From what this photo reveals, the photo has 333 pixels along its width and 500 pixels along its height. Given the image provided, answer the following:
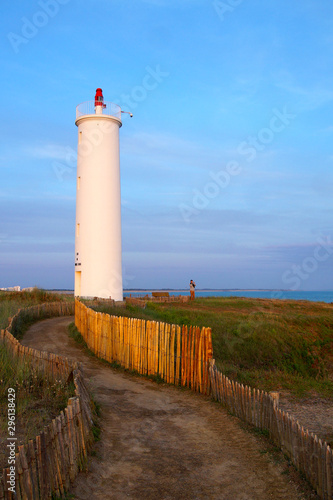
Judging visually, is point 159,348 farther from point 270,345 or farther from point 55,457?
point 270,345

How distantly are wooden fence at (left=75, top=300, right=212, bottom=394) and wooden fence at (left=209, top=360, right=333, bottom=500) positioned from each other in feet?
2.26

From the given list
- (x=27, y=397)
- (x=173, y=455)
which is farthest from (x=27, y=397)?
(x=173, y=455)

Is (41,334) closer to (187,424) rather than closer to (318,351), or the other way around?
(187,424)

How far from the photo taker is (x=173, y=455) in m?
6.08

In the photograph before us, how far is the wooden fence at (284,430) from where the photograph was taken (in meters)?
4.80

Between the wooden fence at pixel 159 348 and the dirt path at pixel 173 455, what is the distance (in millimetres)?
571

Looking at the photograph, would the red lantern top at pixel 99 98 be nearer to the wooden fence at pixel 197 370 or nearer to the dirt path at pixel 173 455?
the wooden fence at pixel 197 370

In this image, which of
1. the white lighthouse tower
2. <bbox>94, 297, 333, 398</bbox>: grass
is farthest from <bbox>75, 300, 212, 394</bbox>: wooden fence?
the white lighthouse tower

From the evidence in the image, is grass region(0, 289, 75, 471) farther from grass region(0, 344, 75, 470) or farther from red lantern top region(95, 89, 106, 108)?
red lantern top region(95, 89, 106, 108)

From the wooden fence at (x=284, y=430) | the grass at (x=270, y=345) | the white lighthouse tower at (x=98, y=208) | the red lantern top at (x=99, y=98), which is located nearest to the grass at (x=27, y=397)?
the wooden fence at (x=284, y=430)

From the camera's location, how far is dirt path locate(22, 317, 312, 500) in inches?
200

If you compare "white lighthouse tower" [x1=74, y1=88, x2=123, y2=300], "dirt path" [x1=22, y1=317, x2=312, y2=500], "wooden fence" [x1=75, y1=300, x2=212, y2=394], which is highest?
"white lighthouse tower" [x1=74, y1=88, x2=123, y2=300]

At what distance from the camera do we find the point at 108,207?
2536 cm

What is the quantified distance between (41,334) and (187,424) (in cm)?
941
